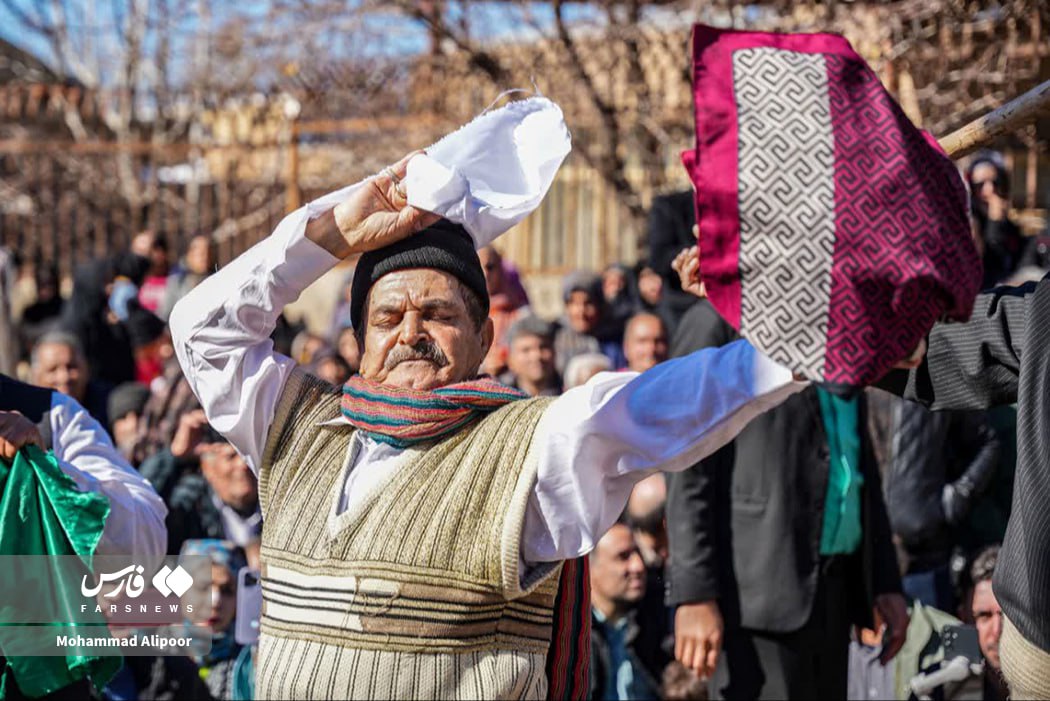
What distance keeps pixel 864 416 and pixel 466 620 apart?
7.74 feet

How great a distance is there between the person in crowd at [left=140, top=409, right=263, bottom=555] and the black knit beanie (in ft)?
9.93

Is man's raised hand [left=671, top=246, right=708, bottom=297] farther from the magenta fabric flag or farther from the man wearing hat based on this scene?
the magenta fabric flag

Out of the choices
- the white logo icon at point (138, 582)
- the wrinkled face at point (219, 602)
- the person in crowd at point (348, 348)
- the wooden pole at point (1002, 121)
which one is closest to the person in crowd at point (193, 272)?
the person in crowd at point (348, 348)

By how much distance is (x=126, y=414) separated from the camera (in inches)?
305

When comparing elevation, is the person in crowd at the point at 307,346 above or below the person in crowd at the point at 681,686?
above

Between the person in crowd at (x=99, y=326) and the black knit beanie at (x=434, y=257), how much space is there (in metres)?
6.27

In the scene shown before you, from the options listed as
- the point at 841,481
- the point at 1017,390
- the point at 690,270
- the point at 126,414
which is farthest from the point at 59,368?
the point at 1017,390

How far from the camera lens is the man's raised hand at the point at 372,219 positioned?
3598 millimetres

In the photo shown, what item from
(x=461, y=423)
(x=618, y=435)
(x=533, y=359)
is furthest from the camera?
(x=533, y=359)

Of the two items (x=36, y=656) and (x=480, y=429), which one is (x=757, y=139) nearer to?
(x=480, y=429)

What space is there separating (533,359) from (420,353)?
3960 millimetres

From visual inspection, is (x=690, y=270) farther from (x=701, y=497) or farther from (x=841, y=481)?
(x=841, y=481)

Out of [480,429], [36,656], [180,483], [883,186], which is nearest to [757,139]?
[883,186]

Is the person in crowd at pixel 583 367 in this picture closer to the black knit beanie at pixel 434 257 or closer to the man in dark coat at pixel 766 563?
the man in dark coat at pixel 766 563
